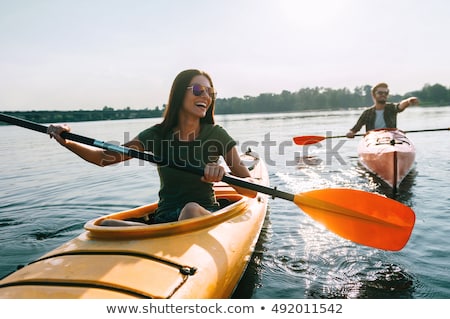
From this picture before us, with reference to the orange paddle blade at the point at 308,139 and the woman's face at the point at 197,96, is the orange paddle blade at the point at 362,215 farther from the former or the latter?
the orange paddle blade at the point at 308,139

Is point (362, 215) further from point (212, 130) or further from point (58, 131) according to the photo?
point (58, 131)

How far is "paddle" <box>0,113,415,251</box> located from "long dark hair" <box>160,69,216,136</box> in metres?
0.40

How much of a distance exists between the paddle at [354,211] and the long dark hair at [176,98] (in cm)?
40

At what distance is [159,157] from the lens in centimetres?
328

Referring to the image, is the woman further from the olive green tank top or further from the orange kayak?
the orange kayak

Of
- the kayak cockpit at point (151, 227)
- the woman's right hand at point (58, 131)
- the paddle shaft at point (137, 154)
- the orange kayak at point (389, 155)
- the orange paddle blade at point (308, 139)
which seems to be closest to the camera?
the kayak cockpit at point (151, 227)

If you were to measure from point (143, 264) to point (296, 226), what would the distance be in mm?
3252

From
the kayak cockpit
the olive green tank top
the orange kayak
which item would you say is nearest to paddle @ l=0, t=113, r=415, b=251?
the olive green tank top

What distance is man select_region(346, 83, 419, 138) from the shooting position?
8.91m

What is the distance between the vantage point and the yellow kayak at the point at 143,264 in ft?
6.88

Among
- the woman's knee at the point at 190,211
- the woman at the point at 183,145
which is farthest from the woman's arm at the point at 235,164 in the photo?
the woman's knee at the point at 190,211

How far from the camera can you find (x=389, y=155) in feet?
22.3

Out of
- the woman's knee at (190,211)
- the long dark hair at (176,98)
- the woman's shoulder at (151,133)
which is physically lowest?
the woman's knee at (190,211)

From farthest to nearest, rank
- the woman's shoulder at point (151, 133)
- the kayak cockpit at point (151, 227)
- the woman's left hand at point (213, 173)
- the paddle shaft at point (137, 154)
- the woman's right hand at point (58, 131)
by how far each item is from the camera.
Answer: the woman's shoulder at point (151, 133) < the woman's right hand at point (58, 131) < the paddle shaft at point (137, 154) < the woman's left hand at point (213, 173) < the kayak cockpit at point (151, 227)
